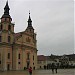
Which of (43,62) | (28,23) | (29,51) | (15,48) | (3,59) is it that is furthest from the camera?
(43,62)

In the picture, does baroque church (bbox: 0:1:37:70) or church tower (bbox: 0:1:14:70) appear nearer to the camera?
church tower (bbox: 0:1:14:70)

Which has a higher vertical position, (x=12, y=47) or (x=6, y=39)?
(x=6, y=39)

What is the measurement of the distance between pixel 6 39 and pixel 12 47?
4.46 metres

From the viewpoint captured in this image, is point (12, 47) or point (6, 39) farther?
point (12, 47)

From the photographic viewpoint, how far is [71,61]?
464ft

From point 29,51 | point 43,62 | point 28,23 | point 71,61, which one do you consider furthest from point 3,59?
point 71,61

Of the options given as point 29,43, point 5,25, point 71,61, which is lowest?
point 71,61

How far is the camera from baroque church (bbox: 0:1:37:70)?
66.3 metres

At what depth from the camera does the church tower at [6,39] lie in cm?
6569

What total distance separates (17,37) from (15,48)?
14.6 feet

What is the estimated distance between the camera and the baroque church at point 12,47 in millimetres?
66312

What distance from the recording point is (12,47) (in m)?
70.2

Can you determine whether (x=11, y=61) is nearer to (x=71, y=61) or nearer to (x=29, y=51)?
(x=29, y=51)

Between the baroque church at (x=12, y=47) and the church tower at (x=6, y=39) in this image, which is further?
the baroque church at (x=12, y=47)
